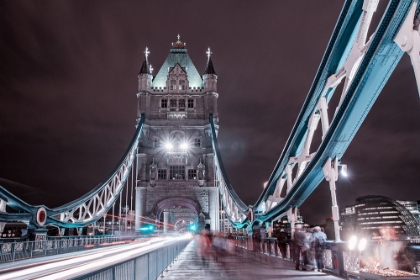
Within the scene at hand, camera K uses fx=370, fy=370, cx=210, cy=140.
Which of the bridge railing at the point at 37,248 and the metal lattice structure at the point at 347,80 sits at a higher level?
the metal lattice structure at the point at 347,80

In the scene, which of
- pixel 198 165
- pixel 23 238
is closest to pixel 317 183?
pixel 23 238

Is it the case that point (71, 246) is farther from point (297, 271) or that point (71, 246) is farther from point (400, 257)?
point (400, 257)

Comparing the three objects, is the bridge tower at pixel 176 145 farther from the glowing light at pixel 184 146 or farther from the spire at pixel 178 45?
the spire at pixel 178 45

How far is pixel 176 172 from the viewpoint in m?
49.6

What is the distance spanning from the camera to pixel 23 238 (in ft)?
66.0

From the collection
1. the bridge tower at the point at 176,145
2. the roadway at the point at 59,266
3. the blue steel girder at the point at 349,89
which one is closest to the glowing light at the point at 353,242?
the blue steel girder at the point at 349,89

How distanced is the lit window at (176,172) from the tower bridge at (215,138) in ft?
0.44

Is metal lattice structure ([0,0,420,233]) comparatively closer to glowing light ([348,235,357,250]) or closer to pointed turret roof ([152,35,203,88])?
glowing light ([348,235,357,250])

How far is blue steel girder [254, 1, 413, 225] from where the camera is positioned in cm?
802

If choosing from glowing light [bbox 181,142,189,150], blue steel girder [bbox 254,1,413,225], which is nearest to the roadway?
blue steel girder [bbox 254,1,413,225]

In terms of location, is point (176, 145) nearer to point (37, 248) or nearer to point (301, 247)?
point (37, 248)

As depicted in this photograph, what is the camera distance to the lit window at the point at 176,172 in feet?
162

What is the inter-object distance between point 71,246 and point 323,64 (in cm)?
1623

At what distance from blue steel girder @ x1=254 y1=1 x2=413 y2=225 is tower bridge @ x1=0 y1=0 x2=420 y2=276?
3 cm
